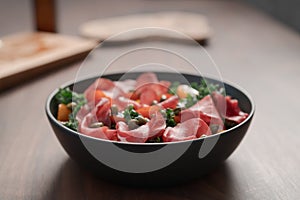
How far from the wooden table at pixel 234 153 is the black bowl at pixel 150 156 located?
3 cm

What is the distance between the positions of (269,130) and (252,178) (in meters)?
0.21

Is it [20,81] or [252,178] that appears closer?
[252,178]

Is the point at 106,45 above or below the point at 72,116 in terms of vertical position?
below

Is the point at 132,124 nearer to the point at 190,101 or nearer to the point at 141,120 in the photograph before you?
the point at 141,120

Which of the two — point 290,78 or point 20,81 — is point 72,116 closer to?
point 20,81

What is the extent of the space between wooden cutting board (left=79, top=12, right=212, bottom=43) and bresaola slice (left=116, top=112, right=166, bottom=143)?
90cm

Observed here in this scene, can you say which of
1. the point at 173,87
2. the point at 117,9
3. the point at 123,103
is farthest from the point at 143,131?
the point at 117,9

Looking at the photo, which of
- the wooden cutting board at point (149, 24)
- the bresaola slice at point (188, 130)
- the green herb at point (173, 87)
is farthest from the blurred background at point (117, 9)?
the bresaola slice at point (188, 130)

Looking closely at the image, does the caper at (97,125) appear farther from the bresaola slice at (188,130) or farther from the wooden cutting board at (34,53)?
the wooden cutting board at (34,53)

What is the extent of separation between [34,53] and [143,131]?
799 millimetres

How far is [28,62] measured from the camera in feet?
4.47

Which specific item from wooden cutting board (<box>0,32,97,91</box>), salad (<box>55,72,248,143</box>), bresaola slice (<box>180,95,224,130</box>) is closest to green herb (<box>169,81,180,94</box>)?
salad (<box>55,72,248,143</box>)

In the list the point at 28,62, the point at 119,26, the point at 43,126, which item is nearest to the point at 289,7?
the point at 119,26

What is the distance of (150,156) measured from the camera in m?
0.72
